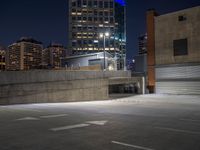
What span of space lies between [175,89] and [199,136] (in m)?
30.8

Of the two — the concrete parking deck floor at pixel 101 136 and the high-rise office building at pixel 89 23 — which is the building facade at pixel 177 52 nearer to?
the concrete parking deck floor at pixel 101 136

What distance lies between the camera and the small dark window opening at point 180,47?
38.6m

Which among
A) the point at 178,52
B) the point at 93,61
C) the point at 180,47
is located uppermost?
the point at 180,47

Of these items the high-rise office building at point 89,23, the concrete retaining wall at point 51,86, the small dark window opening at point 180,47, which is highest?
the high-rise office building at point 89,23

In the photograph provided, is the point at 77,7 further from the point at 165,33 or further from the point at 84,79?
the point at 84,79

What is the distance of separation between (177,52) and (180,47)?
0.92m

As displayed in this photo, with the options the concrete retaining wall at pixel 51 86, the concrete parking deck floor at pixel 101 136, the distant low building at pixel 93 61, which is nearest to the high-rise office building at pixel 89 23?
the distant low building at pixel 93 61

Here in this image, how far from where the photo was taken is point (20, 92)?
977 inches

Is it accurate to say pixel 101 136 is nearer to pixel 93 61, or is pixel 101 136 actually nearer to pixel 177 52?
pixel 177 52

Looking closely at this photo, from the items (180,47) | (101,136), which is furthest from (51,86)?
(180,47)

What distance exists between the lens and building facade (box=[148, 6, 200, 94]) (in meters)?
37.5

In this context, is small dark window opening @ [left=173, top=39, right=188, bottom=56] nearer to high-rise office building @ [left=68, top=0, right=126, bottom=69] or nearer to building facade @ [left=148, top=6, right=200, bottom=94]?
building facade @ [left=148, top=6, right=200, bottom=94]

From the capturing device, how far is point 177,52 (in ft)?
130

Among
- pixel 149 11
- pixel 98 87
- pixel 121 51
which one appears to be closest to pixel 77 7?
pixel 121 51
